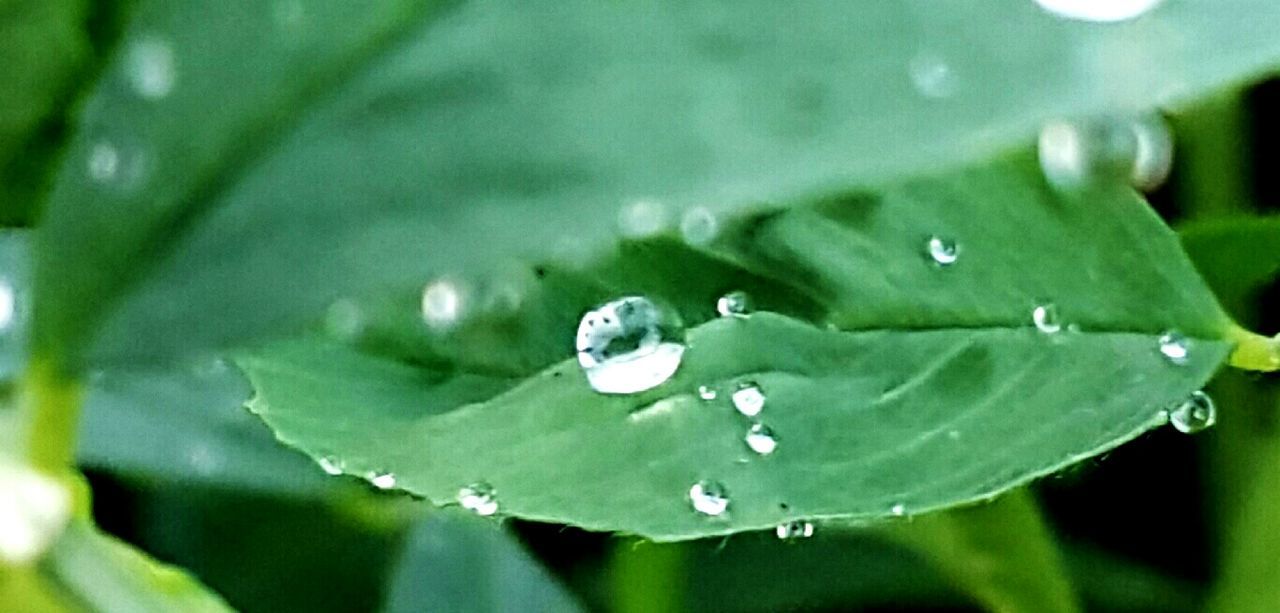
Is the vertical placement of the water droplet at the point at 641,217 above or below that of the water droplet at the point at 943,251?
above

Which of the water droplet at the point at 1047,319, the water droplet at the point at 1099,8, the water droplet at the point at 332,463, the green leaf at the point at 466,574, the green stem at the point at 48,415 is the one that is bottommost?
the green leaf at the point at 466,574

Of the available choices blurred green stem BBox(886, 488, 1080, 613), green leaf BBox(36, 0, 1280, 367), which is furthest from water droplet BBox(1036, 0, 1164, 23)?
blurred green stem BBox(886, 488, 1080, 613)

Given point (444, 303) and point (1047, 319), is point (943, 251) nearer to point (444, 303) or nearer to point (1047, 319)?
point (1047, 319)

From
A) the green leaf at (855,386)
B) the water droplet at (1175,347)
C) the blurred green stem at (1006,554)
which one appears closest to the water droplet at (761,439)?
the green leaf at (855,386)

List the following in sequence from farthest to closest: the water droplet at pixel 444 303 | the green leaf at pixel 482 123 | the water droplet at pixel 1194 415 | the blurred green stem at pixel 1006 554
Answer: the blurred green stem at pixel 1006 554 → the water droplet at pixel 1194 415 → the water droplet at pixel 444 303 → the green leaf at pixel 482 123

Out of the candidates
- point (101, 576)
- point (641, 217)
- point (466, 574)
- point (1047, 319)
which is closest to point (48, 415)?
point (101, 576)

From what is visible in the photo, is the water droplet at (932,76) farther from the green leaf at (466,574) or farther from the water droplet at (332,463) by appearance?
the green leaf at (466,574)
